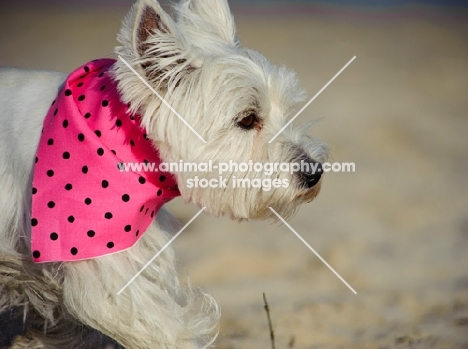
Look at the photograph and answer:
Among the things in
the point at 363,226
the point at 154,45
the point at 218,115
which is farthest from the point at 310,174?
the point at 363,226

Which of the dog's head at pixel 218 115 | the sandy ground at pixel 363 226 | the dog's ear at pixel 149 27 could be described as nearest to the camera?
the dog's ear at pixel 149 27

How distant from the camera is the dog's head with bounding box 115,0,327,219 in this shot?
11.9 ft

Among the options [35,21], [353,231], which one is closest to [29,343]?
[353,231]

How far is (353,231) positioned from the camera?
734 centimetres

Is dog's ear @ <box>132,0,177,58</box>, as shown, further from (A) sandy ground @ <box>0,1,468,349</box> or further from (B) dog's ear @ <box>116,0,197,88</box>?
(A) sandy ground @ <box>0,1,468,349</box>

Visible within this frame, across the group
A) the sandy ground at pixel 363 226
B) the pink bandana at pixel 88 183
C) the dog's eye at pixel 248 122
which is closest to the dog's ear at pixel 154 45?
the pink bandana at pixel 88 183

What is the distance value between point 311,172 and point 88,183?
0.95 m

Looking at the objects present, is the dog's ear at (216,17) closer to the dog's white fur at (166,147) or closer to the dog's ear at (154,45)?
the dog's white fur at (166,147)

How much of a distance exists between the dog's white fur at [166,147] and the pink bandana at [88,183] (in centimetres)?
9

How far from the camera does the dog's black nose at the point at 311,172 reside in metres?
3.78

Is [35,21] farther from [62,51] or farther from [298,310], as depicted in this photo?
[298,310]

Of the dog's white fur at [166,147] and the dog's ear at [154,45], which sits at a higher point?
the dog's ear at [154,45]

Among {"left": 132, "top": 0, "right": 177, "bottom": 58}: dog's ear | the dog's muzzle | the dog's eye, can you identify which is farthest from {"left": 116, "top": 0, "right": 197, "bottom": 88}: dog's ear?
the dog's muzzle

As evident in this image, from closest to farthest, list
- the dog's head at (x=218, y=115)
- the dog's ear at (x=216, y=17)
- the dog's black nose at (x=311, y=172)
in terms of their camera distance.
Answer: the dog's head at (x=218, y=115), the dog's black nose at (x=311, y=172), the dog's ear at (x=216, y=17)
